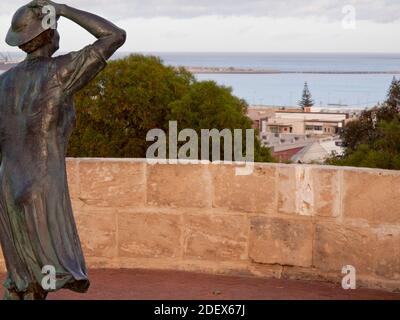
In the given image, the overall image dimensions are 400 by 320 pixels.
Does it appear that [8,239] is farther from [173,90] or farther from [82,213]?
[173,90]

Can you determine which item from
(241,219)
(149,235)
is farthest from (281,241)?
(149,235)

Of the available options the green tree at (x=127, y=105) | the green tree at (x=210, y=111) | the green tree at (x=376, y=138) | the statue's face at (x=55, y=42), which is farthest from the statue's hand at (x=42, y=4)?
the green tree at (x=376, y=138)

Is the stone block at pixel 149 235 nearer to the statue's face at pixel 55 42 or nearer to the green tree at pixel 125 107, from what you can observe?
the statue's face at pixel 55 42

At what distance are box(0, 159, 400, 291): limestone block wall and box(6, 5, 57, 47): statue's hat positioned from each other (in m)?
2.79

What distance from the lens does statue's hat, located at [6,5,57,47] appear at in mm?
4168

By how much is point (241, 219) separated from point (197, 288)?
66 centimetres

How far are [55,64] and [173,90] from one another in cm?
1511

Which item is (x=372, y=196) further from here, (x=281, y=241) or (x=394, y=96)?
(x=394, y=96)

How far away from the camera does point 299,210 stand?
6.62 m

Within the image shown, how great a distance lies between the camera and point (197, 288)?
6461 mm

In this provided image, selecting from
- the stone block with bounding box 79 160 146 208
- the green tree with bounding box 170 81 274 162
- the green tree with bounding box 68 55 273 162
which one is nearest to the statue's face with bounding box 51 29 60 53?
the stone block with bounding box 79 160 146 208

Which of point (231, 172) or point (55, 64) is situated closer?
point (55, 64)

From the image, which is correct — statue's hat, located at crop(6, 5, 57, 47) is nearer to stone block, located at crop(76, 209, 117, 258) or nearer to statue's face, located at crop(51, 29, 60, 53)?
statue's face, located at crop(51, 29, 60, 53)

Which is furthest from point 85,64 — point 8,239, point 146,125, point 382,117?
point 382,117
